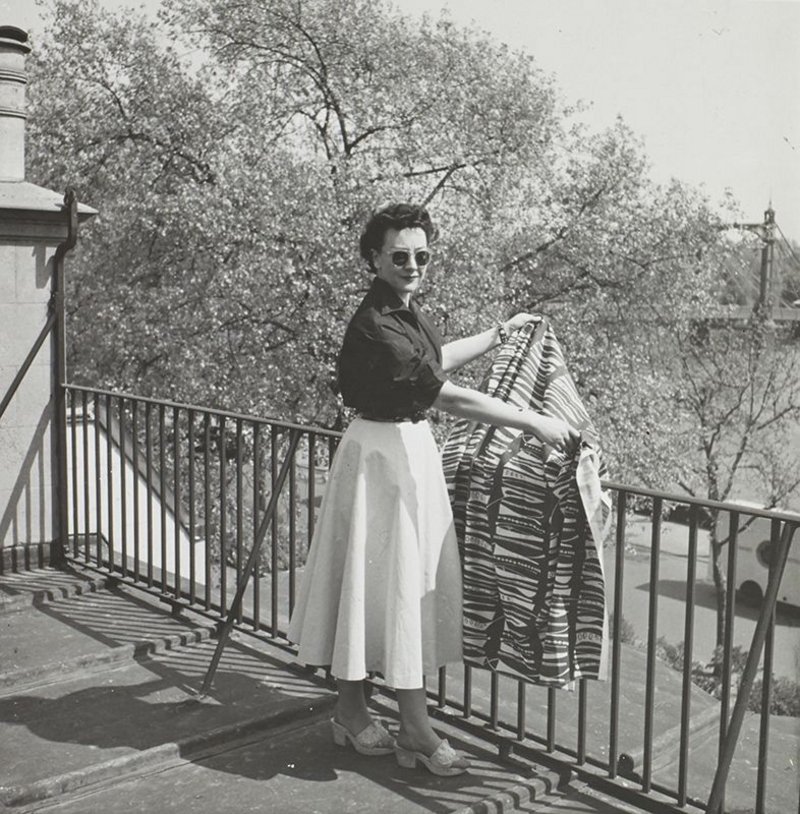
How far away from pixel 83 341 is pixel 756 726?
1606 centimetres

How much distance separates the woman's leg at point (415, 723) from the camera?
348cm

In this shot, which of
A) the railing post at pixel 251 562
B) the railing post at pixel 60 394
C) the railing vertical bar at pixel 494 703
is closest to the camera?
the railing vertical bar at pixel 494 703

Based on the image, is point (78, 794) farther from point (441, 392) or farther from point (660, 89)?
point (660, 89)

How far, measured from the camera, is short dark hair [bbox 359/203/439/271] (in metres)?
3.34

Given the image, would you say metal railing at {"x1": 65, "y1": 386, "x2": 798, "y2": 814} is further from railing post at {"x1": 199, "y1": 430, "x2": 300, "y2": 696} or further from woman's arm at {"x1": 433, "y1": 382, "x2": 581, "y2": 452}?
woman's arm at {"x1": 433, "y1": 382, "x2": 581, "y2": 452}

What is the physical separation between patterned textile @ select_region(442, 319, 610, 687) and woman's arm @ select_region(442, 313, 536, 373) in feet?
0.13

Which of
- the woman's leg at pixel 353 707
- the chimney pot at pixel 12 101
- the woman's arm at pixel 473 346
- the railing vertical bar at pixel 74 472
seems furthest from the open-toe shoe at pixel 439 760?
the chimney pot at pixel 12 101

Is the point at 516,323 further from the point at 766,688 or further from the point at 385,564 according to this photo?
the point at 766,688

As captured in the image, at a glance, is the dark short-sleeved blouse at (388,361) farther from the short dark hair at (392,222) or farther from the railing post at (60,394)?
the railing post at (60,394)

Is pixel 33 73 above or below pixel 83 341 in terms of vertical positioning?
above

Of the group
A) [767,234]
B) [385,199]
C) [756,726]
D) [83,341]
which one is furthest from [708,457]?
[756,726]

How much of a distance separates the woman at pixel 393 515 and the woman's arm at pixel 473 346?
16 centimetres

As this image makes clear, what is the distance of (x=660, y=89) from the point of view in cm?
2295

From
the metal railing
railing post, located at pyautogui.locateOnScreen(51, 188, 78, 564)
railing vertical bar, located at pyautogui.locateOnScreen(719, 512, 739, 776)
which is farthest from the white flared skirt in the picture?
railing post, located at pyautogui.locateOnScreen(51, 188, 78, 564)
